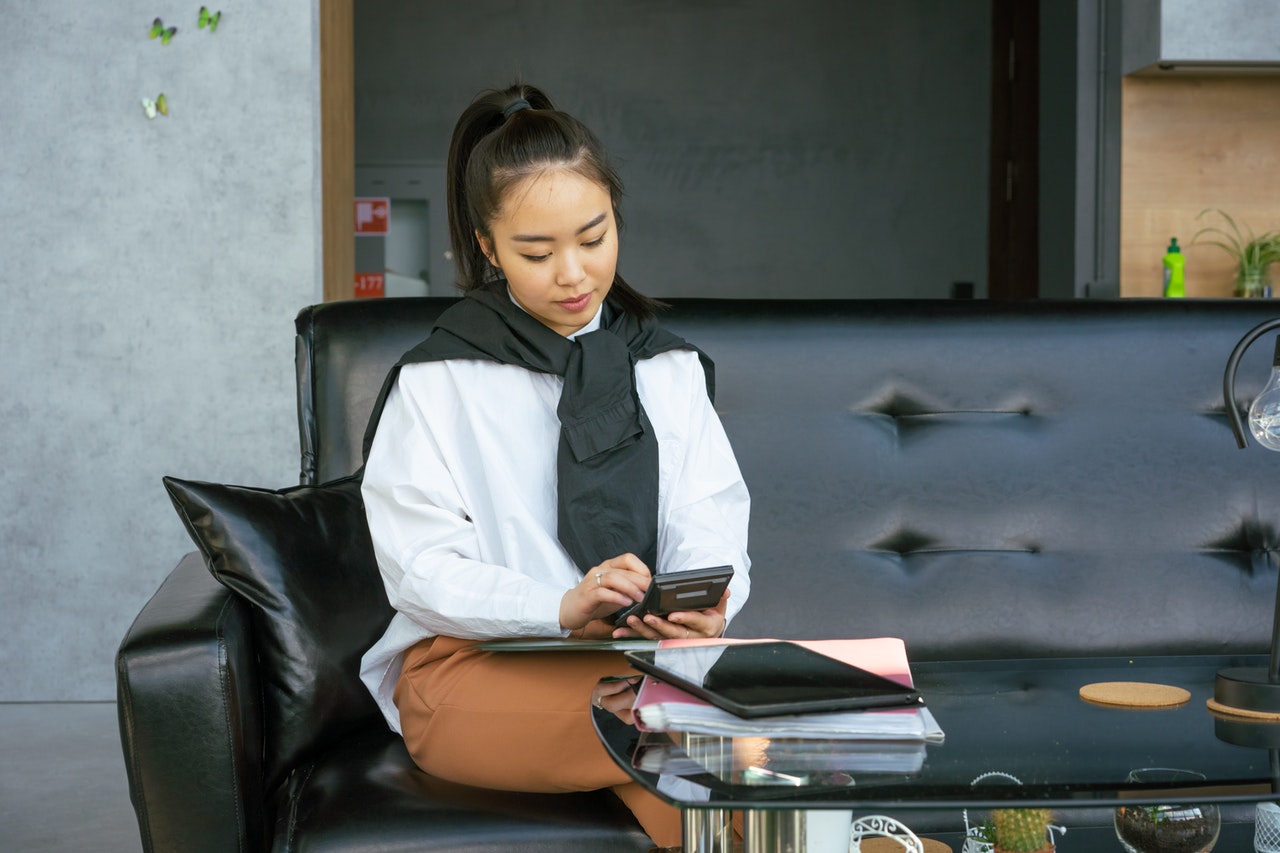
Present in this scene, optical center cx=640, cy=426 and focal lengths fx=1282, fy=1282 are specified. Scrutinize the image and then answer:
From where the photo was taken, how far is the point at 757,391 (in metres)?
2.04

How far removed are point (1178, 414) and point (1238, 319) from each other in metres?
0.20

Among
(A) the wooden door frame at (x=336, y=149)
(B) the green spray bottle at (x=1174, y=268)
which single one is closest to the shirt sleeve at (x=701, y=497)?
(A) the wooden door frame at (x=336, y=149)

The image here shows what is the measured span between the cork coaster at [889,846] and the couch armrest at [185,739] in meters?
0.68

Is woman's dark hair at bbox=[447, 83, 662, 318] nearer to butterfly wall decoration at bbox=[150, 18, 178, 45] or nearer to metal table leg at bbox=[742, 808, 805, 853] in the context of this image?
metal table leg at bbox=[742, 808, 805, 853]

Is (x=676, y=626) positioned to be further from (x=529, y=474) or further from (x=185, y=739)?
(x=185, y=739)

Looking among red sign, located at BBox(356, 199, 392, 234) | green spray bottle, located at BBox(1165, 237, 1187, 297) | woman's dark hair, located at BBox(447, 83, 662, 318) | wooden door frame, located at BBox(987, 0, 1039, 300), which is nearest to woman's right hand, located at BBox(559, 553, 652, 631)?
woman's dark hair, located at BBox(447, 83, 662, 318)

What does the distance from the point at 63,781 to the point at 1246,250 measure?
384 centimetres

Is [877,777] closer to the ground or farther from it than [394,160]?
closer to the ground

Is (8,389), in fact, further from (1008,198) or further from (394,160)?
(1008,198)

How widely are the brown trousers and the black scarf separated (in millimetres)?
192

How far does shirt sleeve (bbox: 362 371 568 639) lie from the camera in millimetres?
1425

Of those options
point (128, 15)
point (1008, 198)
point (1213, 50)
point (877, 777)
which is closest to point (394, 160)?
point (1008, 198)

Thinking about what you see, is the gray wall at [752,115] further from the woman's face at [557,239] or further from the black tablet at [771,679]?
the black tablet at [771,679]

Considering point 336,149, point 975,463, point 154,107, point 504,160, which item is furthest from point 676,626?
point 336,149
